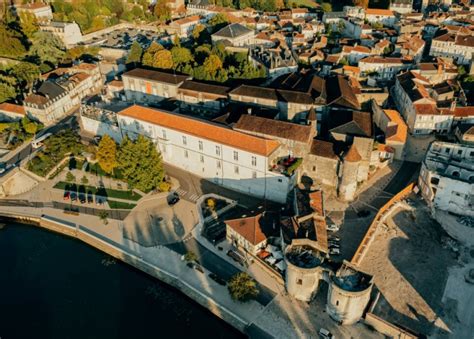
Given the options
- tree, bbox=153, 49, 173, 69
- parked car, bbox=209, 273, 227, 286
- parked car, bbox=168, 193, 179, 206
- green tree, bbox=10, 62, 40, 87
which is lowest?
parked car, bbox=209, 273, 227, 286

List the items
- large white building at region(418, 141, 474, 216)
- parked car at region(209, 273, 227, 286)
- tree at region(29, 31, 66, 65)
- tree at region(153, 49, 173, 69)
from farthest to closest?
tree at region(29, 31, 66, 65) → tree at region(153, 49, 173, 69) → large white building at region(418, 141, 474, 216) → parked car at region(209, 273, 227, 286)

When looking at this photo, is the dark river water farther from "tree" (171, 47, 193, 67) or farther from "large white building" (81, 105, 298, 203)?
"tree" (171, 47, 193, 67)

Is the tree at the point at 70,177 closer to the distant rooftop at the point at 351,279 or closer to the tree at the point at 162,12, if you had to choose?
the distant rooftop at the point at 351,279

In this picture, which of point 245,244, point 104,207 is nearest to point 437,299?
point 245,244

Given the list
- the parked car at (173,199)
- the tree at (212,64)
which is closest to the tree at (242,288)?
the parked car at (173,199)

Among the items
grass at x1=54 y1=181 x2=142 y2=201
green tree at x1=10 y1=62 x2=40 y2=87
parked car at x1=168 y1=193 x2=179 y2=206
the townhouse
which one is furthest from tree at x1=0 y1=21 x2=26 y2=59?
the townhouse

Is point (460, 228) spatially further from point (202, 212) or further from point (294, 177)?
point (202, 212)

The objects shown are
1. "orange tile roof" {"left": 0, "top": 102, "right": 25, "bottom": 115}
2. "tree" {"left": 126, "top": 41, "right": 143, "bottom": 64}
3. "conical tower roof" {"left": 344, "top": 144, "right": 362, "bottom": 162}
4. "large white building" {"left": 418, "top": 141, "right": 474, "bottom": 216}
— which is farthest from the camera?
"tree" {"left": 126, "top": 41, "right": 143, "bottom": 64}
